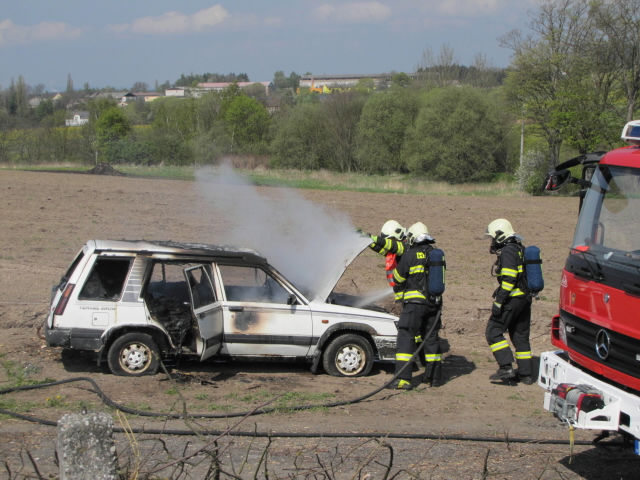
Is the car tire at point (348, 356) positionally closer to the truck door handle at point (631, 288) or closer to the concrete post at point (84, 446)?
the truck door handle at point (631, 288)

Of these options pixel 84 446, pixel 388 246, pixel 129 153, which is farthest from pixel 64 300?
pixel 129 153

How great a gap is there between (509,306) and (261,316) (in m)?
3.21

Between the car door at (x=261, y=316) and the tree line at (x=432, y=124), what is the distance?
31169mm

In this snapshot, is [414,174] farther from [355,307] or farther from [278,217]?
[355,307]

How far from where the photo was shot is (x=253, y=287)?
8625 mm

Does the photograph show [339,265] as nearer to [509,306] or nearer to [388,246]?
[388,246]

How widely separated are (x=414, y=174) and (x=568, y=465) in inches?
1846

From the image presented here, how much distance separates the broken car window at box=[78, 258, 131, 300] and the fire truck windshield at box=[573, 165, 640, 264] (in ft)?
17.4

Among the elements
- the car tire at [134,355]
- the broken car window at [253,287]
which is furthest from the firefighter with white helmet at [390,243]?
the car tire at [134,355]

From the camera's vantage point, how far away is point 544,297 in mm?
12805

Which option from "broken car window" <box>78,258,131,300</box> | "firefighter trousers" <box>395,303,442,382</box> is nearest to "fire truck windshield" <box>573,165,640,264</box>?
"firefighter trousers" <box>395,303,442,382</box>

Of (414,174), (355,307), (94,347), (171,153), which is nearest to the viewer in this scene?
(94,347)

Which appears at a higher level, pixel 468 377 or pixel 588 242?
pixel 588 242

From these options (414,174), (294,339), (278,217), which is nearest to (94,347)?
(294,339)
